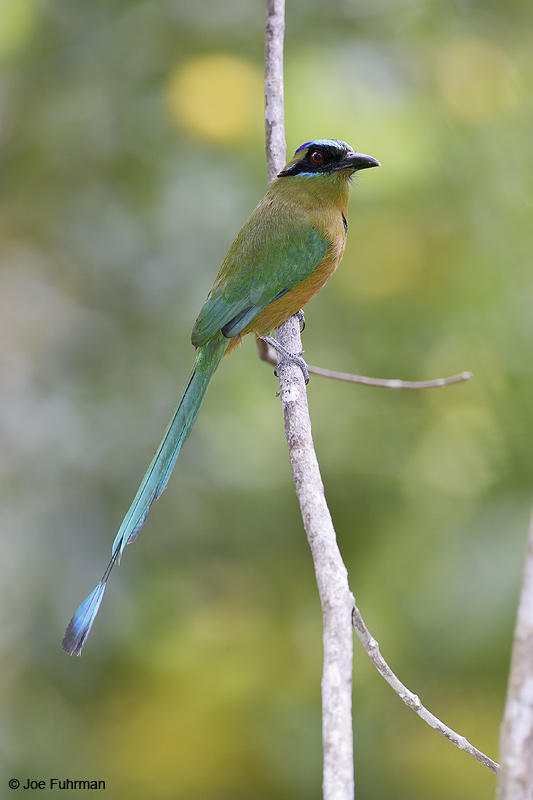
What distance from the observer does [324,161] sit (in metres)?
2.52

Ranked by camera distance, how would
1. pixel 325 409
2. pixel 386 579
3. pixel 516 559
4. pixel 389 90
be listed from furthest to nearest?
pixel 389 90 < pixel 325 409 < pixel 386 579 < pixel 516 559

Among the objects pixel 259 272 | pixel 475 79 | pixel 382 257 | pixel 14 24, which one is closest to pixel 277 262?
pixel 259 272

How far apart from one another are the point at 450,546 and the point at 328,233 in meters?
1.23

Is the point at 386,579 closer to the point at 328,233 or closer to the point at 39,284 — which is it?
the point at 328,233

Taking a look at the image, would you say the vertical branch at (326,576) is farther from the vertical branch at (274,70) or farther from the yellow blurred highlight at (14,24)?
the yellow blurred highlight at (14,24)

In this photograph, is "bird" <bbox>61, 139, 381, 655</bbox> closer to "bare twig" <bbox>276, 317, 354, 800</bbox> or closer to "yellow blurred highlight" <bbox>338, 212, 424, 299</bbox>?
"bare twig" <bbox>276, 317, 354, 800</bbox>

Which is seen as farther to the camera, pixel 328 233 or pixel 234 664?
pixel 234 664

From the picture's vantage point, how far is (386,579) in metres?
2.96

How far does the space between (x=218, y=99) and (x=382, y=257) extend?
962mm

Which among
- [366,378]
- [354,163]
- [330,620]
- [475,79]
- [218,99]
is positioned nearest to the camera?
[330,620]

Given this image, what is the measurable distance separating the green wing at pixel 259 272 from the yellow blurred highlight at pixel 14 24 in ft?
6.60

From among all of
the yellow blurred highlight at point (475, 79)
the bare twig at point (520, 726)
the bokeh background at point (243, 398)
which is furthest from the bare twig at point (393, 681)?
the yellow blurred highlight at point (475, 79)

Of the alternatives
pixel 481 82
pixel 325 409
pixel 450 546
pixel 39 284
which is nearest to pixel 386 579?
pixel 450 546

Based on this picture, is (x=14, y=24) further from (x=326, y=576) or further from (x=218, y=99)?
(x=326, y=576)
